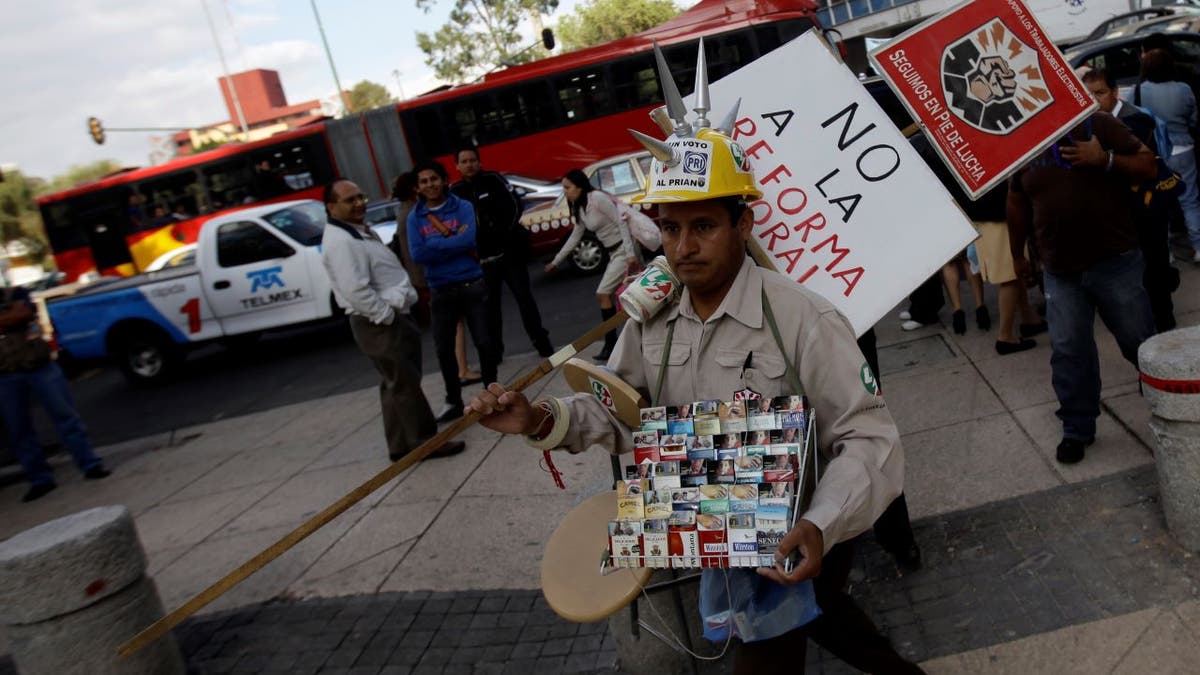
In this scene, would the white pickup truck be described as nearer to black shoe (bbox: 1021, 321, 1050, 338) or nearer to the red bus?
the red bus

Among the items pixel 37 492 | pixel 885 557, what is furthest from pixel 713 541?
pixel 37 492

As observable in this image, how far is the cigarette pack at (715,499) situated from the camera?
6.88ft

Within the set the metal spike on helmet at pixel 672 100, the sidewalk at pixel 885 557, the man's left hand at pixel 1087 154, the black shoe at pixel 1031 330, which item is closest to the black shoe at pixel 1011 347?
the sidewalk at pixel 885 557

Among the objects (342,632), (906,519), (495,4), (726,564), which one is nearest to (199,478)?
(342,632)

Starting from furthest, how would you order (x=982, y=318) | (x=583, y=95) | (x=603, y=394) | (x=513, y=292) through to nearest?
(x=583, y=95) → (x=513, y=292) → (x=982, y=318) → (x=603, y=394)

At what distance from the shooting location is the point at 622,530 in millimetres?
2174

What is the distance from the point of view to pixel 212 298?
12031mm

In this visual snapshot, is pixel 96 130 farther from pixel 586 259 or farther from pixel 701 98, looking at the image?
pixel 701 98

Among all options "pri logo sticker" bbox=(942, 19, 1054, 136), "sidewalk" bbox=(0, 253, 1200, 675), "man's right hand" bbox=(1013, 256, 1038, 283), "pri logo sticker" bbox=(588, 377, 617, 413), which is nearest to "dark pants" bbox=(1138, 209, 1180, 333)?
"sidewalk" bbox=(0, 253, 1200, 675)

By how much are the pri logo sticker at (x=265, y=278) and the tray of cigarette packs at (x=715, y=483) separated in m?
10.5

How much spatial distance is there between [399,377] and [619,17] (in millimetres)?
18570

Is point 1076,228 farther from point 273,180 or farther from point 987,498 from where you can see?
point 273,180

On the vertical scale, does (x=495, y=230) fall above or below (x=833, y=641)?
above

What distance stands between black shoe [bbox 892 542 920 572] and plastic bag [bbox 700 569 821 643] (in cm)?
174
